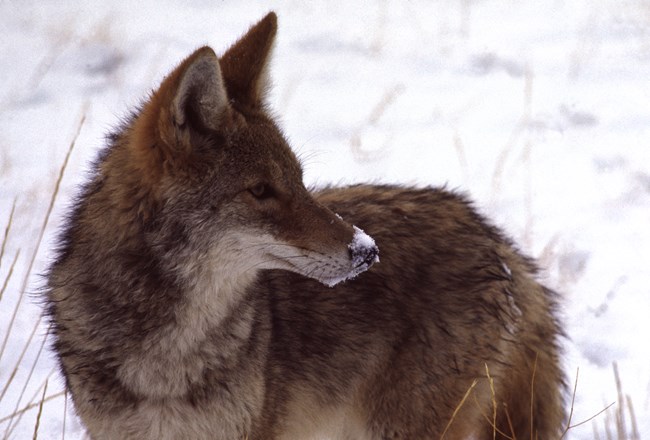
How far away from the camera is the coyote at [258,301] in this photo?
3232 mm

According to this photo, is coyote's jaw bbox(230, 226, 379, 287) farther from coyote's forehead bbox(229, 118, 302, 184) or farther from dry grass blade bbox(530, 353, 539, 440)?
dry grass blade bbox(530, 353, 539, 440)

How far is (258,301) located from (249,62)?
3.38 ft

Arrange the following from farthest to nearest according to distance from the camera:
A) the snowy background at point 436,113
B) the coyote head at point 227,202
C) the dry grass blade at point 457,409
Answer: the snowy background at point 436,113 < the dry grass blade at point 457,409 < the coyote head at point 227,202

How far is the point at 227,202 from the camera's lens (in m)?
3.24

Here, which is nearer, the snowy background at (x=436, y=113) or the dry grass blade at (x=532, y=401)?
the dry grass blade at (x=532, y=401)

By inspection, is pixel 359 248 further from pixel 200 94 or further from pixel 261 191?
pixel 200 94

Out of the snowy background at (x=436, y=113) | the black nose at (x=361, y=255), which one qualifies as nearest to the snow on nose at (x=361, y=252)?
the black nose at (x=361, y=255)

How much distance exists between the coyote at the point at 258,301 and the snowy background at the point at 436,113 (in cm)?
123

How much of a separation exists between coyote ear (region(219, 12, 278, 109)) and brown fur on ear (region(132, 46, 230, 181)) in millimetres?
256

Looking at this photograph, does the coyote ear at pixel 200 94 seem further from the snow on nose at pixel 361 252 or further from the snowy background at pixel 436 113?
the snowy background at pixel 436 113

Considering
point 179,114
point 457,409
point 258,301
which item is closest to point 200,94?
point 179,114

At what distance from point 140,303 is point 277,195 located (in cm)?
69

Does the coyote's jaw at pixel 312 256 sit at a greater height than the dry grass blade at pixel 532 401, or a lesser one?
greater

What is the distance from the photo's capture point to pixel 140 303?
329 centimetres
